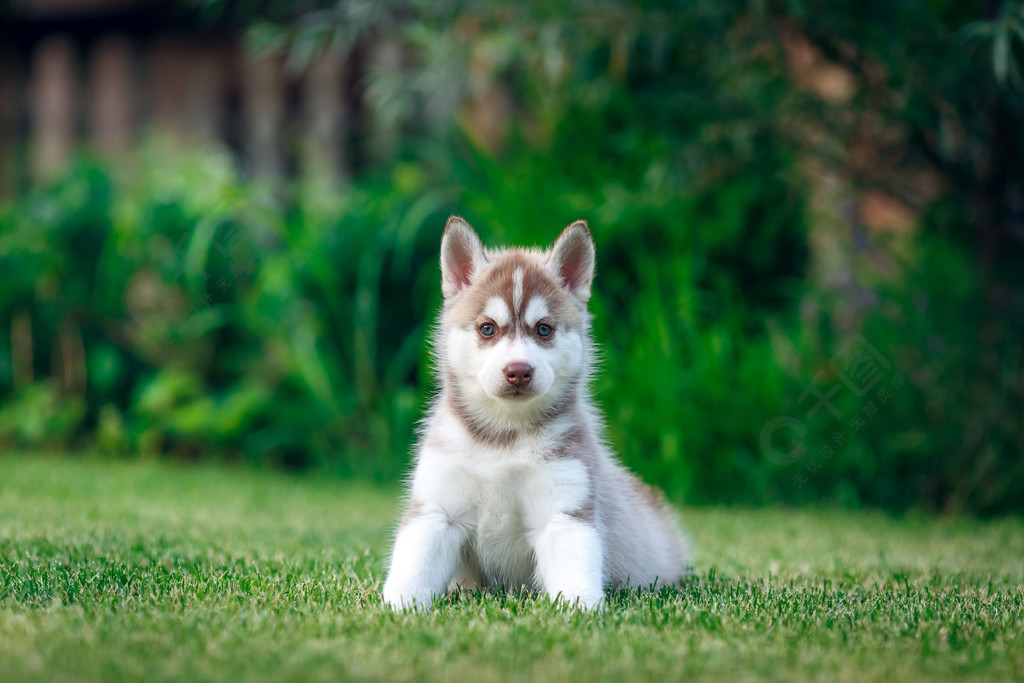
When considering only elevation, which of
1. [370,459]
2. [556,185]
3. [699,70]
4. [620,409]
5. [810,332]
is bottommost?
[370,459]

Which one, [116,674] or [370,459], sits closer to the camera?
[116,674]

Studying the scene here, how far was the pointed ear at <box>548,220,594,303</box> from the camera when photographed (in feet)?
11.4

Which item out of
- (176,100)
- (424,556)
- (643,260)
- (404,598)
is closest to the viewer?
(404,598)

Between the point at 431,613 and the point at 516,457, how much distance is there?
1.93 feet

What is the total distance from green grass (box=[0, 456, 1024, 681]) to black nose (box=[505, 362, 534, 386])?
68 centimetres

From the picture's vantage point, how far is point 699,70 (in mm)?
7035

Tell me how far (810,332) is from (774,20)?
2110 mm

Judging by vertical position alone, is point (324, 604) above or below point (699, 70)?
below

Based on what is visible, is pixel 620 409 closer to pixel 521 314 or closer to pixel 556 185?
pixel 556 185

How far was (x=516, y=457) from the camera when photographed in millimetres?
3133

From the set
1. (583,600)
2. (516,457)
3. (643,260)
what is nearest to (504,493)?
(516,457)

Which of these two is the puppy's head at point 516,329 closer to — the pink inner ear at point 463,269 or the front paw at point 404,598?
the pink inner ear at point 463,269

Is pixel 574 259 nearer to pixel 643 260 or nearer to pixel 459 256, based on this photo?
pixel 459 256

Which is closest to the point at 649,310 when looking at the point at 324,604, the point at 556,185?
the point at 556,185
